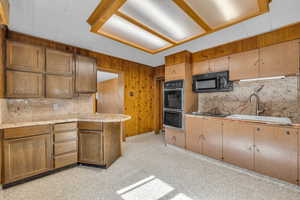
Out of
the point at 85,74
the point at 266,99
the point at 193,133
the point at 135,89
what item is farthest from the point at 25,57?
the point at 266,99

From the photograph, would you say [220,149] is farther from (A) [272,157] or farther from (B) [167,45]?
(B) [167,45]

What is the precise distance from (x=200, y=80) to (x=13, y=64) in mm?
3559

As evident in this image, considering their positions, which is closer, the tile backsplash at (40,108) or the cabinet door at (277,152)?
the cabinet door at (277,152)

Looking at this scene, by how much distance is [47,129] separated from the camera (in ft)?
6.55

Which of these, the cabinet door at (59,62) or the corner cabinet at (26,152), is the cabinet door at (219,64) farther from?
the corner cabinet at (26,152)

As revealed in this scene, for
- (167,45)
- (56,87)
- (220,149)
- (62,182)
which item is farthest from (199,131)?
(56,87)

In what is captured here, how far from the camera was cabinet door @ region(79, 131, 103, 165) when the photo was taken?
2.19 m

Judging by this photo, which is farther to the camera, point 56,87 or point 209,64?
point 209,64

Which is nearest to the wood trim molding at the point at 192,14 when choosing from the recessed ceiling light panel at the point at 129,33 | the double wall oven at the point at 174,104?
the recessed ceiling light panel at the point at 129,33

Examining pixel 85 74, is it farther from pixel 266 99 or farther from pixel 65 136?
pixel 266 99

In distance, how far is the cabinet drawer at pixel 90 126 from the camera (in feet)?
7.17

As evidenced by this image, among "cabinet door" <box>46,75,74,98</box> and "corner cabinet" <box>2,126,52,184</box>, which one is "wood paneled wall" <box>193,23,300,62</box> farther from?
"corner cabinet" <box>2,126,52,184</box>

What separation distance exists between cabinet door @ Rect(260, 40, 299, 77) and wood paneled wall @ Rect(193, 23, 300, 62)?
0.09 m

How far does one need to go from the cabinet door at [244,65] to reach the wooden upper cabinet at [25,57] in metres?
3.66
